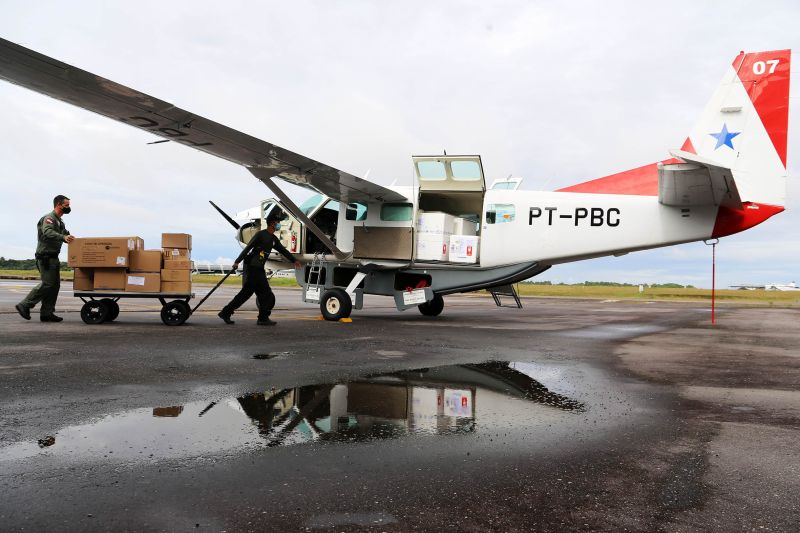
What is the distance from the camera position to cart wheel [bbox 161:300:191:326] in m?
10.2

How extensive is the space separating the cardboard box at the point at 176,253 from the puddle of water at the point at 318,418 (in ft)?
21.2

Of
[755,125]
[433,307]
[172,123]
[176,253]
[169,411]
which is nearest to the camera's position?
[169,411]

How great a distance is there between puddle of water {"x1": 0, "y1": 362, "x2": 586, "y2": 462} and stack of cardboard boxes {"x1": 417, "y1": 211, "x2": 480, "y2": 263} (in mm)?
7878

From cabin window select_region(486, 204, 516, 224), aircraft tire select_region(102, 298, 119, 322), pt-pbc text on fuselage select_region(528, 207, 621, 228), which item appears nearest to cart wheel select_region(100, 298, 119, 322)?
aircraft tire select_region(102, 298, 119, 322)

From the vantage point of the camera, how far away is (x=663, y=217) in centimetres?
1195

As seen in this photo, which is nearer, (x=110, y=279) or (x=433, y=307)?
(x=110, y=279)

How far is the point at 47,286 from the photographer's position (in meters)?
9.92

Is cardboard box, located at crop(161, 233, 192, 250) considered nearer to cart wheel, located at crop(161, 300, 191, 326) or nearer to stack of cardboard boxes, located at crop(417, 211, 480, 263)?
cart wheel, located at crop(161, 300, 191, 326)

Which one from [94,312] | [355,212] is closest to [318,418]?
[94,312]

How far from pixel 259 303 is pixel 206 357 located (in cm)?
425

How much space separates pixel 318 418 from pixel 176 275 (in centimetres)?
749

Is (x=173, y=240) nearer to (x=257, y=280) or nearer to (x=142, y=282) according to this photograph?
(x=142, y=282)

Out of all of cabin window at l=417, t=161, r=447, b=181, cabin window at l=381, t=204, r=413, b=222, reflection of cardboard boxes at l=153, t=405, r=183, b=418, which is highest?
cabin window at l=417, t=161, r=447, b=181

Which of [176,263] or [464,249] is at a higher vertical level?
[464,249]
